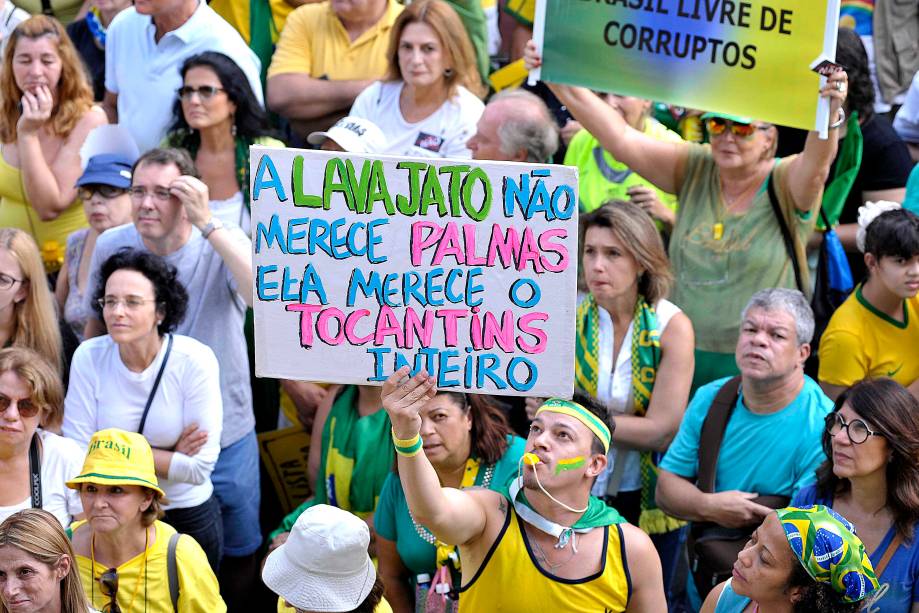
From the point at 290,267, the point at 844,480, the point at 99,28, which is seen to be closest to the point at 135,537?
the point at 290,267

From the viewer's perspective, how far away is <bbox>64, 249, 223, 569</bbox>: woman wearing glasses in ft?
18.6

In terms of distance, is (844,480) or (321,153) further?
(844,480)

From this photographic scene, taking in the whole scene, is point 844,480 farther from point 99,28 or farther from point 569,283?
point 99,28

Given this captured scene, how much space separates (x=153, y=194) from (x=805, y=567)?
3407mm

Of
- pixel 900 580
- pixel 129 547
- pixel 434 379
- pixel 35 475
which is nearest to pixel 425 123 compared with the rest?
pixel 35 475

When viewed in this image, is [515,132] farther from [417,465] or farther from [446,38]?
[417,465]

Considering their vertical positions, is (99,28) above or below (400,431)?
above

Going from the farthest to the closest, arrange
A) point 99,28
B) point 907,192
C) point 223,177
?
point 99,28, point 223,177, point 907,192

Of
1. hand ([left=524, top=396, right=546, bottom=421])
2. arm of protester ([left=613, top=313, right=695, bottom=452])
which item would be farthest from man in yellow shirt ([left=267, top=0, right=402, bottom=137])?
arm of protester ([left=613, top=313, right=695, bottom=452])

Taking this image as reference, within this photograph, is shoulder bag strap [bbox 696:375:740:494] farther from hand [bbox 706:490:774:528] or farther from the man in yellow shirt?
the man in yellow shirt

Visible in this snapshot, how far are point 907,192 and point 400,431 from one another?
3226mm

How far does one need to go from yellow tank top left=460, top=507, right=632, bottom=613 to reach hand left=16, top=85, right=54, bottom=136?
12.3 feet

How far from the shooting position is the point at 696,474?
5.41 m

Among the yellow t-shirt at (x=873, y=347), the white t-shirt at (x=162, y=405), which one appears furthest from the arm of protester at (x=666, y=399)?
the white t-shirt at (x=162, y=405)
